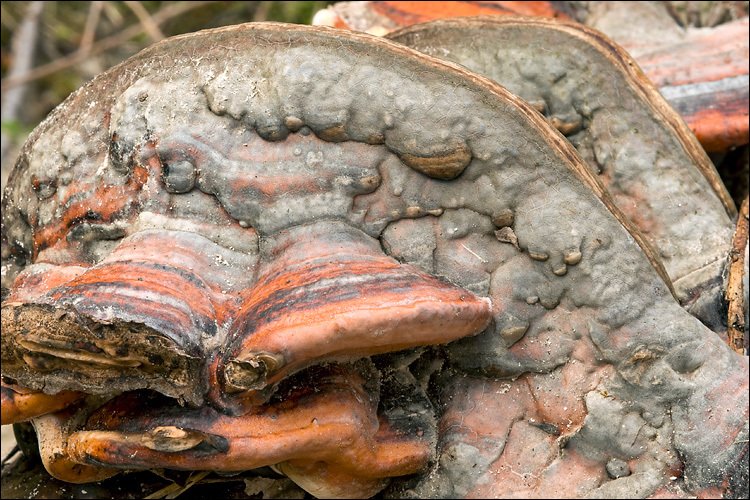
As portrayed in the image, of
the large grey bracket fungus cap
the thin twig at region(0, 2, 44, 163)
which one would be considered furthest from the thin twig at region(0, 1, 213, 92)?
the large grey bracket fungus cap

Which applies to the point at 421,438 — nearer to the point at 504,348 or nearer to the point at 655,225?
the point at 504,348

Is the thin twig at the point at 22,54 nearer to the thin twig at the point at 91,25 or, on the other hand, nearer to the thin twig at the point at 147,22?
the thin twig at the point at 91,25

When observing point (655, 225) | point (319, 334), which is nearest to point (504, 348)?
point (319, 334)

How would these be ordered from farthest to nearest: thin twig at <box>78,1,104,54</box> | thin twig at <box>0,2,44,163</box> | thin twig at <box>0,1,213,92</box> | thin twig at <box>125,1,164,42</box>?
thin twig at <box>78,1,104,54</box>
thin twig at <box>0,2,44,163</box>
thin twig at <box>125,1,164,42</box>
thin twig at <box>0,1,213,92</box>

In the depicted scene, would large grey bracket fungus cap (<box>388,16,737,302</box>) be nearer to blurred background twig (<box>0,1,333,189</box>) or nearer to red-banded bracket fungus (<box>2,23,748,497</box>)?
red-banded bracket fungus (<box>2,23,748,497</box>)

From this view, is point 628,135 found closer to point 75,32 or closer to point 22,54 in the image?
point 22,54

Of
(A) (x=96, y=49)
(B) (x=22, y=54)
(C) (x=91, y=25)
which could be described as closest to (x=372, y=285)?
(A) (x=96, y=49)

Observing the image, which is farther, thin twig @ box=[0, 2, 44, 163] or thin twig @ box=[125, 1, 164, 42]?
thin twig @ box=[0, 2, 44, 163]
